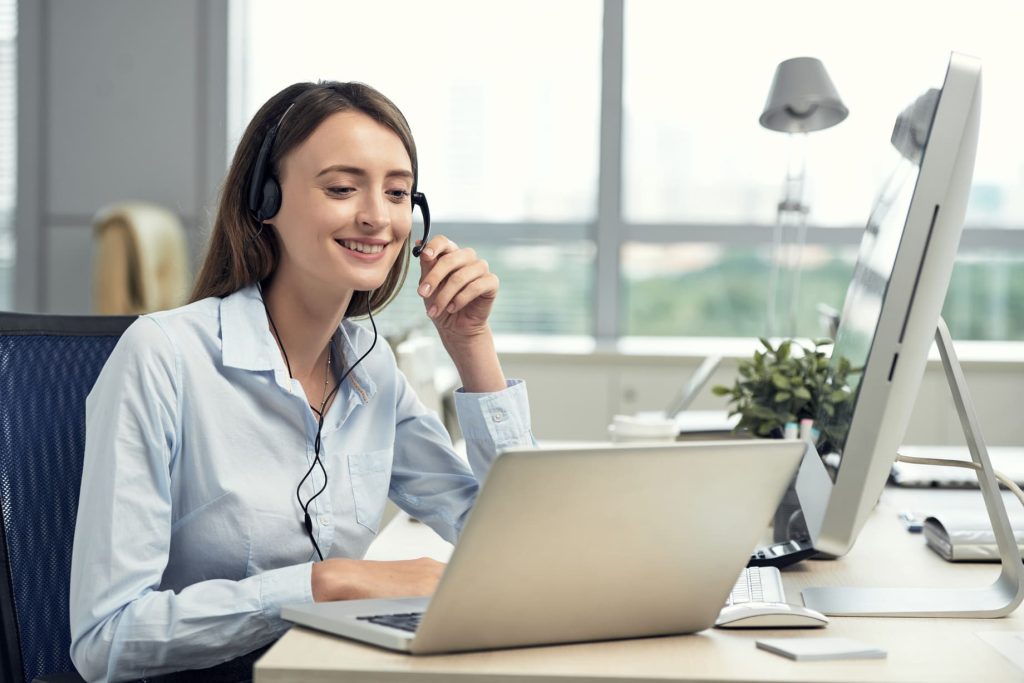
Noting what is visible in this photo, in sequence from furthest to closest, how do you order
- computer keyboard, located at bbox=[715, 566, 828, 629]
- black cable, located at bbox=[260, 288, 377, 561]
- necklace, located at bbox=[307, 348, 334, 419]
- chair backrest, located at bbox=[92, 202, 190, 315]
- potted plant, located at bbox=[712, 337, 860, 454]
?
chair backrest, located at bbox=[92, 202, 190, 315] < potted plant, located at bbox=[712, 337, 860, 454] < necklace, located at bbox=[307, 348, 334, 419] < black cable, located at bbox=[260, 288, 377, 561] < computer keyboard, located at bbox=[715, 566, 828, 629]

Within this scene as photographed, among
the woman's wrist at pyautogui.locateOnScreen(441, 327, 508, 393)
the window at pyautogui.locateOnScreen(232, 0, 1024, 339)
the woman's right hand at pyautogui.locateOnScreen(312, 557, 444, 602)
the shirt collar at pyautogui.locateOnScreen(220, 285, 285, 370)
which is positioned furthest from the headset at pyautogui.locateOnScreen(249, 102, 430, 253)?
the window at pyautogui.locateOnScreen(232, 0, 1024, 339)

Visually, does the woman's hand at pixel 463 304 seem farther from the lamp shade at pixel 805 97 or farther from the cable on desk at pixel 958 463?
the lamp shade at pixel 805 97

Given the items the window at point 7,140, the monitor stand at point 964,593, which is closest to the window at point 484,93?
the window at point 7,140

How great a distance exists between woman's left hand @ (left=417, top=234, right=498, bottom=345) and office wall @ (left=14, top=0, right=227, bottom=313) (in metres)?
3.09

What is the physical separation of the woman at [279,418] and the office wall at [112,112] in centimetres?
302

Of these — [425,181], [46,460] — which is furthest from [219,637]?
[425,181]

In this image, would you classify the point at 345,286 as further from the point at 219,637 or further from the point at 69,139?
the point at 69,139

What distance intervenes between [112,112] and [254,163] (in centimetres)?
323

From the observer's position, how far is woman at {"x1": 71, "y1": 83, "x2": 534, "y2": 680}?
1.04m

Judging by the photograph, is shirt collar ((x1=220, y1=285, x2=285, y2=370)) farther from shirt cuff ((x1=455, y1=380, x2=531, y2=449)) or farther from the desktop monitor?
the desktop monitor

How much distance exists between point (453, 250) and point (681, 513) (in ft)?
1.81

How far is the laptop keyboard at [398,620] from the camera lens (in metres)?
0.88

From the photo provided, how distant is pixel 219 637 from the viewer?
3.37ft

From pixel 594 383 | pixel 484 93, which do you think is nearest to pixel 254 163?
pixel 594 383
